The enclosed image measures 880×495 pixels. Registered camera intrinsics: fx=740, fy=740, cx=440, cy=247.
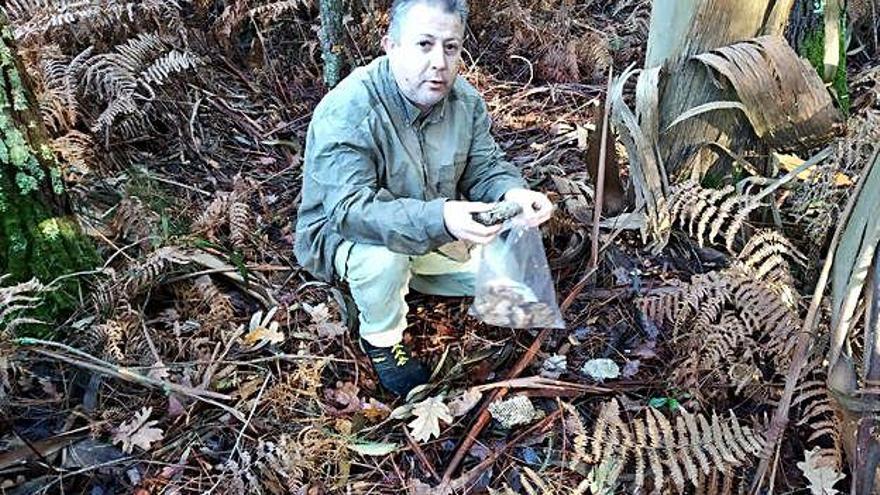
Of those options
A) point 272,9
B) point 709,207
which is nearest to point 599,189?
point 709,207

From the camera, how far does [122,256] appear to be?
292cm

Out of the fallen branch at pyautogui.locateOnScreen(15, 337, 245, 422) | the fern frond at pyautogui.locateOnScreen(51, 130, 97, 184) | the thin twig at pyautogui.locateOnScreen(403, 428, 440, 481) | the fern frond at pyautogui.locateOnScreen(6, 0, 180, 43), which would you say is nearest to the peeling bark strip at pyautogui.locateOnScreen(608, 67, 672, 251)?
the thin twig at pyautogui.locateOnScreen(403, 428, 440, 481)

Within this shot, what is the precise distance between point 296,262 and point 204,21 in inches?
84.5

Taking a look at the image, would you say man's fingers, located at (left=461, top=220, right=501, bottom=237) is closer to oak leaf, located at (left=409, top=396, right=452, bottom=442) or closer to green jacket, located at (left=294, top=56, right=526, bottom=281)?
green jacket, located at (left=294, top=56, right=526, bottom=281)

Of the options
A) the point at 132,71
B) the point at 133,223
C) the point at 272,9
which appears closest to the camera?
the point at 133,223

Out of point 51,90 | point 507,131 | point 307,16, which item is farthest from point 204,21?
point 507,131

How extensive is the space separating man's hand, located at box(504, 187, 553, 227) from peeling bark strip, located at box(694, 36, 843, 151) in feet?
2.81

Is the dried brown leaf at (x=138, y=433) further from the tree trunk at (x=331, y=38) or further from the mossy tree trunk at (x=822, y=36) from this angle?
the mossy tree trunk at (x=822, y=36)

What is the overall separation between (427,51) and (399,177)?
0.46m

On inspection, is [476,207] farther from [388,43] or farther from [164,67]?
[164,67]

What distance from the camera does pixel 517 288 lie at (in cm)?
255

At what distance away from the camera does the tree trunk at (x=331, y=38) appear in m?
3.95

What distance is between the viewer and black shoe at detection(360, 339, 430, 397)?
2.60 metres

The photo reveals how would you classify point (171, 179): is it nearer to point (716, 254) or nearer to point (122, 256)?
point (122, 256)
